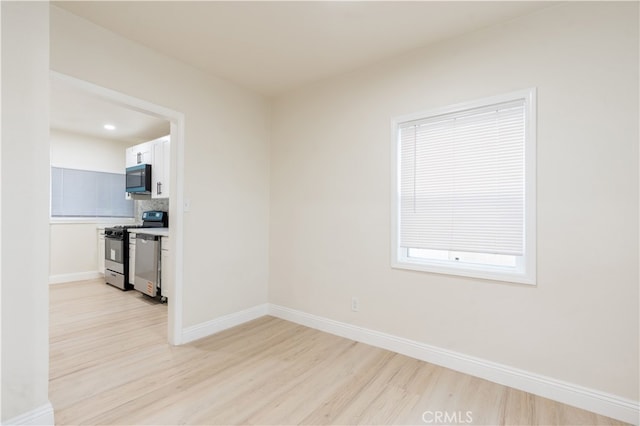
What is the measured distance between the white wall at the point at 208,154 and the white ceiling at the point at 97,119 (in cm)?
99

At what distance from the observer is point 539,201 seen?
6.86 ft

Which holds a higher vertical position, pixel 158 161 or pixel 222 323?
pixel 158 161

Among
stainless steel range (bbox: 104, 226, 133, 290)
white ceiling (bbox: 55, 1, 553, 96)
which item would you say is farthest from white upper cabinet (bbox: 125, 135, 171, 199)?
white ceiling (bbox: 55, 1, 553, 96)

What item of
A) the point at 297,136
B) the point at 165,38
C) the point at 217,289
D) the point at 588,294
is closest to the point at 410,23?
the point at 297,136

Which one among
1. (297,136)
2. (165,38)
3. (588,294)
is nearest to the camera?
(588,294)

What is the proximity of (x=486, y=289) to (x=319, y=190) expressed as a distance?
5.63 ft

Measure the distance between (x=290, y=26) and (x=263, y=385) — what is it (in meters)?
2.52

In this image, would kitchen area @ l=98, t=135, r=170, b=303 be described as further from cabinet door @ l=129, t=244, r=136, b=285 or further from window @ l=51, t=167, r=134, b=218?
window @ l=51, t=167, r=134, b=218

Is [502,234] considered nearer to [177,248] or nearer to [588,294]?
[588,294]

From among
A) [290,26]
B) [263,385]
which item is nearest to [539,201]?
[290,26]

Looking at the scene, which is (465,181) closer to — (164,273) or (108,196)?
(164,273)

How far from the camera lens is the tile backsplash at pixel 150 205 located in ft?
18.1

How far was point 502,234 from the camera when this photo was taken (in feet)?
7.37

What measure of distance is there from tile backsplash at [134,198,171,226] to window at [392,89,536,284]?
4270 mm
